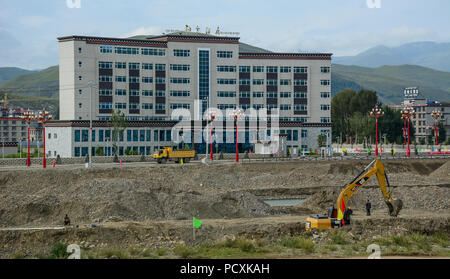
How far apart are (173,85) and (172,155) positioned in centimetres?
3285

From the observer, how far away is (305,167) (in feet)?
262

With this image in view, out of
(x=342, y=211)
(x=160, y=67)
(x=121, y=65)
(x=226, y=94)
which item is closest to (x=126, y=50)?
(x=121, y=65)

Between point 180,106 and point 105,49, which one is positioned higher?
point 105,49

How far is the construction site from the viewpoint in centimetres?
3300

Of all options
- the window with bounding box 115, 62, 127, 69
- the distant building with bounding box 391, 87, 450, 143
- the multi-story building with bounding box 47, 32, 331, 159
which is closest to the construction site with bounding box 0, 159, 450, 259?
the multi-story building with bounding box 47, 32, 331, 159

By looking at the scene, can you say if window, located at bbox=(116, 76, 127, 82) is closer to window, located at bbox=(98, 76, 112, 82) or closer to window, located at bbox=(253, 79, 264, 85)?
window, located at bbox=(98, 76, 112, 82)

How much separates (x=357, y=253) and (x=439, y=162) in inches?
2479

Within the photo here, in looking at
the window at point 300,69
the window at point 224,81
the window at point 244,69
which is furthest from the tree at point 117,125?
the window at point 300,69

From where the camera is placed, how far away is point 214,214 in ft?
159

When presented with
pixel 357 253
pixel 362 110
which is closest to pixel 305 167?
pixel 357 253

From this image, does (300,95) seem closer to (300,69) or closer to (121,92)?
(300,69)

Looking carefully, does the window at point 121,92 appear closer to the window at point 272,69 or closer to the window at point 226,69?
the window at point 226,69

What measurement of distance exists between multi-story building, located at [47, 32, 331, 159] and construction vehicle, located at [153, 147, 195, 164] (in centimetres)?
2229

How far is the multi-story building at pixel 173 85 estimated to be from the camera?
104m
